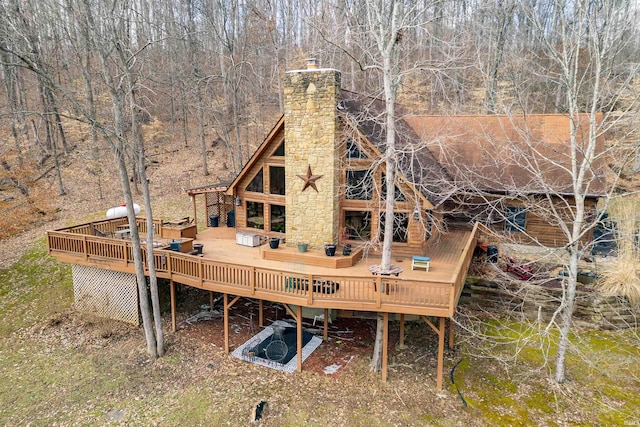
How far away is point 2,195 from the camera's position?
22328 mm

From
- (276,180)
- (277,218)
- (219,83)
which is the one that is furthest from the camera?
(219,83)

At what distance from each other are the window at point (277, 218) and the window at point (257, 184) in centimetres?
80

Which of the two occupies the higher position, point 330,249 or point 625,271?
point 330,249

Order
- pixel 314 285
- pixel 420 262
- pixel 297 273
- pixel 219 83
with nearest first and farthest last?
pixel 297 273, pixel 314 285, pixel 420 262, pixel 219 83

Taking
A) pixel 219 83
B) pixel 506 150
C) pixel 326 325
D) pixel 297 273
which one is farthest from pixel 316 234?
pixel 219 83

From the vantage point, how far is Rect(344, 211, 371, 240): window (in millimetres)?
13438

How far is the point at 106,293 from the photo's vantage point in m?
13.8

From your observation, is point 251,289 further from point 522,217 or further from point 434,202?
point 522,217

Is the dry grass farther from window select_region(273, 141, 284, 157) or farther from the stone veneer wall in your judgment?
window select_region(273, 141, 284, 157)

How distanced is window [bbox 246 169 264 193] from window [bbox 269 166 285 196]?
1.46 ft

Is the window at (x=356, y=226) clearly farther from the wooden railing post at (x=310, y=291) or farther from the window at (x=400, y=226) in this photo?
the wooden railing post at (x=310, y=291)

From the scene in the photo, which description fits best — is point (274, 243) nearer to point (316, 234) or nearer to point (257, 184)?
point (316, 234)

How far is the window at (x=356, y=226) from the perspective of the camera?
44.1 feet

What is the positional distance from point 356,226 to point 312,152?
2863mm
